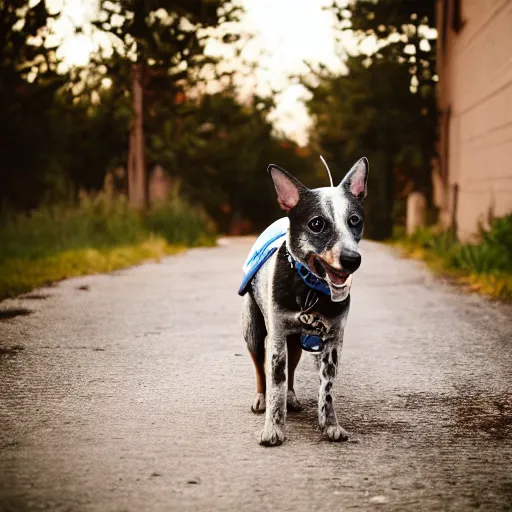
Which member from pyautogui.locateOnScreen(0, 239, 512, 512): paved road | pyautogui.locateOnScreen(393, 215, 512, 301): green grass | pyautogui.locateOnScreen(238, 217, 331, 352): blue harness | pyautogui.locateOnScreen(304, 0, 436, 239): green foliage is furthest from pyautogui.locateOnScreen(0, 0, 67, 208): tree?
pyautogui.locateOnScreen(238, 217, 331, 352): blue harness

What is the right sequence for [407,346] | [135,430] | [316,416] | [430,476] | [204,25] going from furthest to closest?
1. [204,25]
2. [407,346]
3. [316,416]
4. [135,430]
5. [430,476]

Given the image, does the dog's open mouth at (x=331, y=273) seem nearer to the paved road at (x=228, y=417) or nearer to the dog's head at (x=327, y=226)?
the dog's head at (x=327, y=226)

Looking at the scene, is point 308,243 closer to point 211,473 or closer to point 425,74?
point 211,473

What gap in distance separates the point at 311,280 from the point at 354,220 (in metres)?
0.38

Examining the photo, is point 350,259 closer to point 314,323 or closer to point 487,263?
point 314,323

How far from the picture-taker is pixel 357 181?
4898mm

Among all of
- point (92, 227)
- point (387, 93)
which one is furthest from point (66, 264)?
point (387, 93)

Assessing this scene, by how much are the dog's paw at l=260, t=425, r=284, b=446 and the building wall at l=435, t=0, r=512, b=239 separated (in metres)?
12.0

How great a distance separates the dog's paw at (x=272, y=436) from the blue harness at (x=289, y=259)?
0.46 meters

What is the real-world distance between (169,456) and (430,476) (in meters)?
1.24

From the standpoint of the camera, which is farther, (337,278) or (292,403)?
(292,403)

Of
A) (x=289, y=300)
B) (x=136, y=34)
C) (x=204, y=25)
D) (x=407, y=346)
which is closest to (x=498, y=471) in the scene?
(x=289, y=300)

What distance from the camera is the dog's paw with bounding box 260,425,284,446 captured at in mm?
4836

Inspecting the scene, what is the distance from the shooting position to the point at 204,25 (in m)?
25.7
